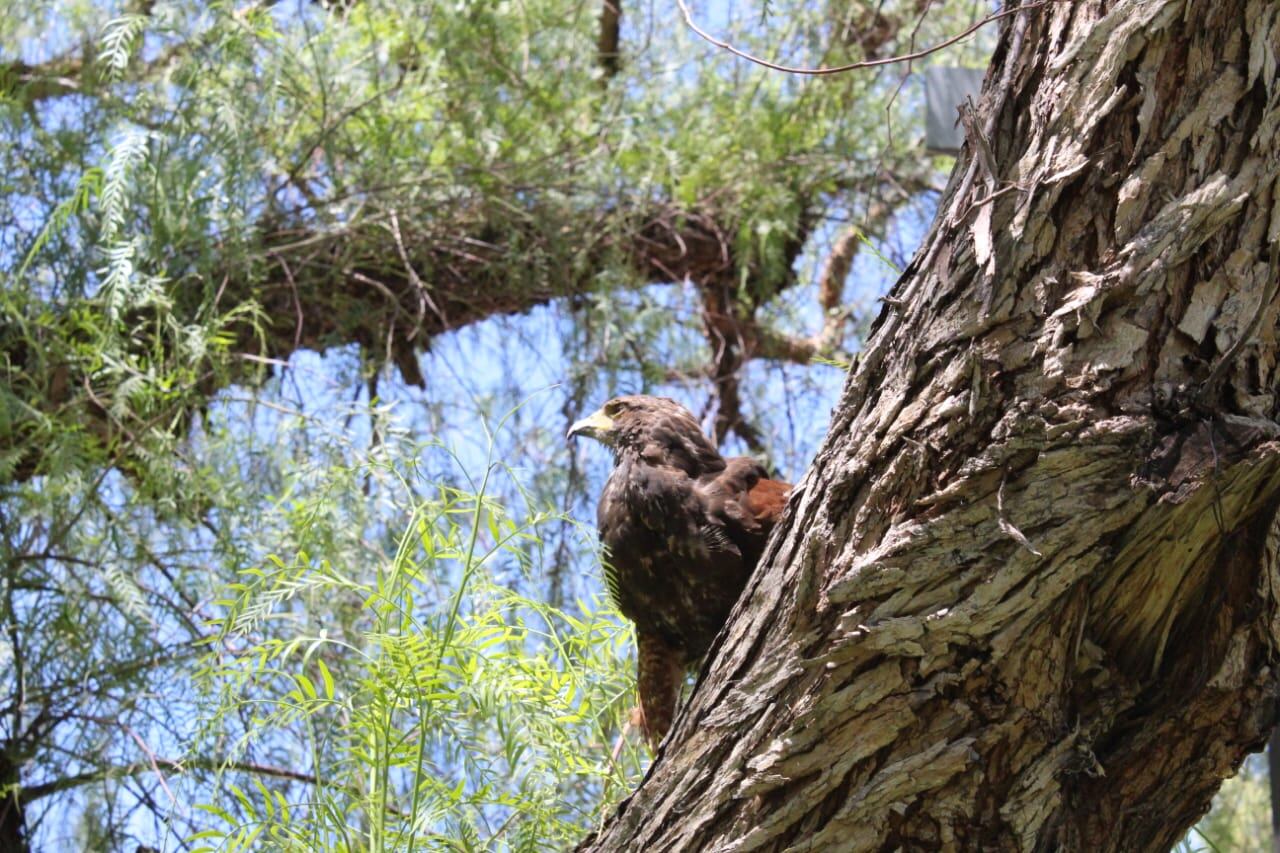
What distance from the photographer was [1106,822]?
5.28 feet

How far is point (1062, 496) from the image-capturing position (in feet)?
4.88

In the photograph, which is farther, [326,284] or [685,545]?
[326,284]

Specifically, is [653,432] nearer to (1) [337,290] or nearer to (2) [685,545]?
(2) [685,545]

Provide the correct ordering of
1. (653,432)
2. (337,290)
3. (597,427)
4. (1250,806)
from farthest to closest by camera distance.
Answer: (1250,806)
(337,290)
(597,427)
(653,432)

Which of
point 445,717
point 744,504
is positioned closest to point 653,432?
point 744,504

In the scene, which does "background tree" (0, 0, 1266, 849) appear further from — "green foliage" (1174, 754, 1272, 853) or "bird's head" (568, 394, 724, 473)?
"green foliage" (1174, 754, 1272, 853)

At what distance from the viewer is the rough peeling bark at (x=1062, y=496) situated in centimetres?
149

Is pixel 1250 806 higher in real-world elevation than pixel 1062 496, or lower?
higher

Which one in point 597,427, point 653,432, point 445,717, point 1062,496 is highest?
point 597,427

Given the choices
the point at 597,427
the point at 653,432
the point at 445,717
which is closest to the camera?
the point at 445,717

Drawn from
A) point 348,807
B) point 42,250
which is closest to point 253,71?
point 42,250

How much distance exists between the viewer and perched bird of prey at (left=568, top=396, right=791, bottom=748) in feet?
8.32

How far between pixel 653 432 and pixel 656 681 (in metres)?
0.53

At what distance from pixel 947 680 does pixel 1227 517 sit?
13.4 inches
